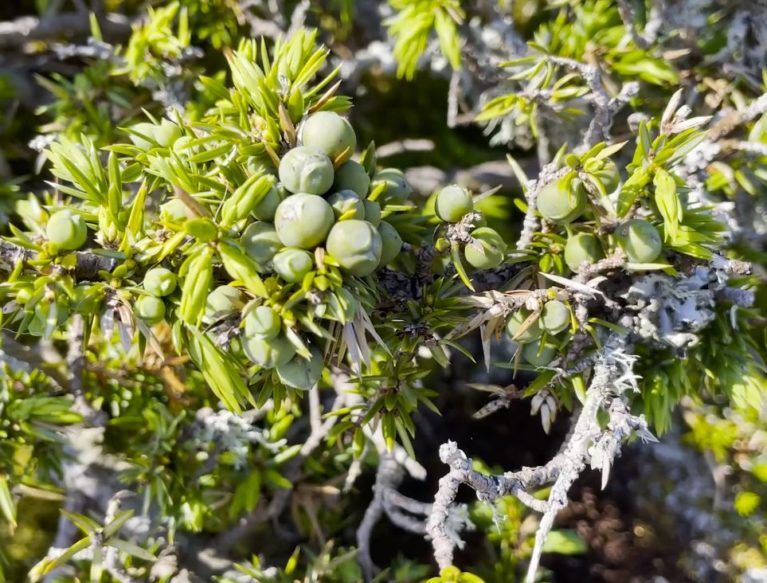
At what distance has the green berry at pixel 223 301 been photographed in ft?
2.49

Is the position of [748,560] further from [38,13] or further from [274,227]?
[38,13]

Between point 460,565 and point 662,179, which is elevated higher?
point 662,179

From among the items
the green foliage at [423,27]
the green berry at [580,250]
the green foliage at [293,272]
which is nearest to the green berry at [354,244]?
the green foliage at [293,272]

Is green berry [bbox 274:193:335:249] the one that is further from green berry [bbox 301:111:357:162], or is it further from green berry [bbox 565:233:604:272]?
green berry [bbox 565:233:604:272]

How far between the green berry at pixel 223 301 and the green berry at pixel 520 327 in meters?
0.38

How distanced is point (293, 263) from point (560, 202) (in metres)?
0.38

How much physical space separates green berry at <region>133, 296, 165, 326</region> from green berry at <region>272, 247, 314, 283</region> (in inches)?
6.4

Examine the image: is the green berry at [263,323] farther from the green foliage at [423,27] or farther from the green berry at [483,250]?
the green foliage at [423,27]

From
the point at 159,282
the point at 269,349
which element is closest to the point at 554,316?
the point at 269,349

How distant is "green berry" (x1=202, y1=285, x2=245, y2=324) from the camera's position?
0.76 metres

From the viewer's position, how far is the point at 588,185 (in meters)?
0.86

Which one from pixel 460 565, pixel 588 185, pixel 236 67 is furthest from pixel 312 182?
pixel 460 565

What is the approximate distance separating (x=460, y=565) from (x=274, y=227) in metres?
1.21

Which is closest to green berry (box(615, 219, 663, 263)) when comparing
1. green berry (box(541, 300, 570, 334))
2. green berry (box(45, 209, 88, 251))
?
green berry (box(541, 300, 570, 334))
